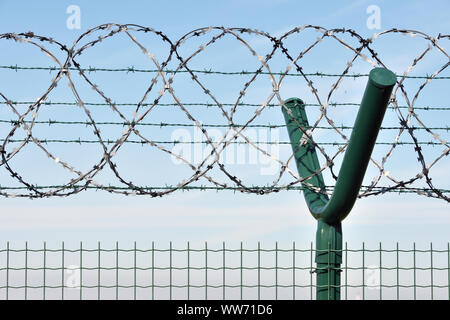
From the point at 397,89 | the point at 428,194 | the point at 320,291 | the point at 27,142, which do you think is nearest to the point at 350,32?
the point at 397,89

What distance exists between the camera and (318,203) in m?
7.67

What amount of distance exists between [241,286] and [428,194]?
218 cm

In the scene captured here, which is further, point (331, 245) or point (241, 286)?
point (331, 245)

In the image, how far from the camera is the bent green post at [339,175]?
601cm

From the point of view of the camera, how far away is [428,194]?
7434mm

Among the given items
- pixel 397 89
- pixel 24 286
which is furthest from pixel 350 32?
pixel 24 286

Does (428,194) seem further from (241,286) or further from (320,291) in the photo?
(241,286)

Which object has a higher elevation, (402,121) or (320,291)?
(402,121)

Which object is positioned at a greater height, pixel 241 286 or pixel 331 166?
pixel 331 166

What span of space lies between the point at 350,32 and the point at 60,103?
295 centimetres

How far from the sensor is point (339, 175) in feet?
22.9

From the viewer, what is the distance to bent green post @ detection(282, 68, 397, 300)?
601 cm
